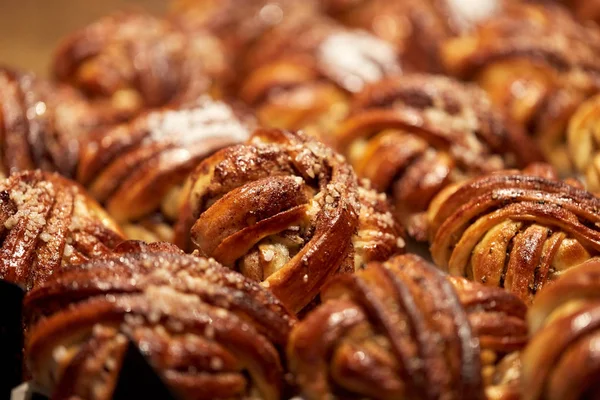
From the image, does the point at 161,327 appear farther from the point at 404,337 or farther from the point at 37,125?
the point at 37,125

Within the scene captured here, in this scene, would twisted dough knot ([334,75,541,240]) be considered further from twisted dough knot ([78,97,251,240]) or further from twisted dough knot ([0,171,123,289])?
twisted dough knot ([0,171,123,289])

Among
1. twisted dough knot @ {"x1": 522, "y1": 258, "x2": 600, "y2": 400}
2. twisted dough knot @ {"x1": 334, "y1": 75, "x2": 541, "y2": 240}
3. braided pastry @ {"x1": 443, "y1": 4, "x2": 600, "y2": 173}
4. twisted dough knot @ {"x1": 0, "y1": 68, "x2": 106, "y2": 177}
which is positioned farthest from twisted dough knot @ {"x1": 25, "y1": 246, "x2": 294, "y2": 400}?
braided pastry @ {"x1": 443, "y1": 4, "x2": 600, "y2": 173}

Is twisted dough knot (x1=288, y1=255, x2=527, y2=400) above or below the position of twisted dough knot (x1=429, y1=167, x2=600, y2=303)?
below

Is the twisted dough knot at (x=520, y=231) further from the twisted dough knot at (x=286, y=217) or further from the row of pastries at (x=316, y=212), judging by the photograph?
the twisted dough knot at (x=286, y=217)

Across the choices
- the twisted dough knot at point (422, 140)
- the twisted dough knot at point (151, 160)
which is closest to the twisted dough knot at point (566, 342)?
the twisted dough knot at point (422, 140)

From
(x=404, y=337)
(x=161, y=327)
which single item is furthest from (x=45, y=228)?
(x=404, y=337)
